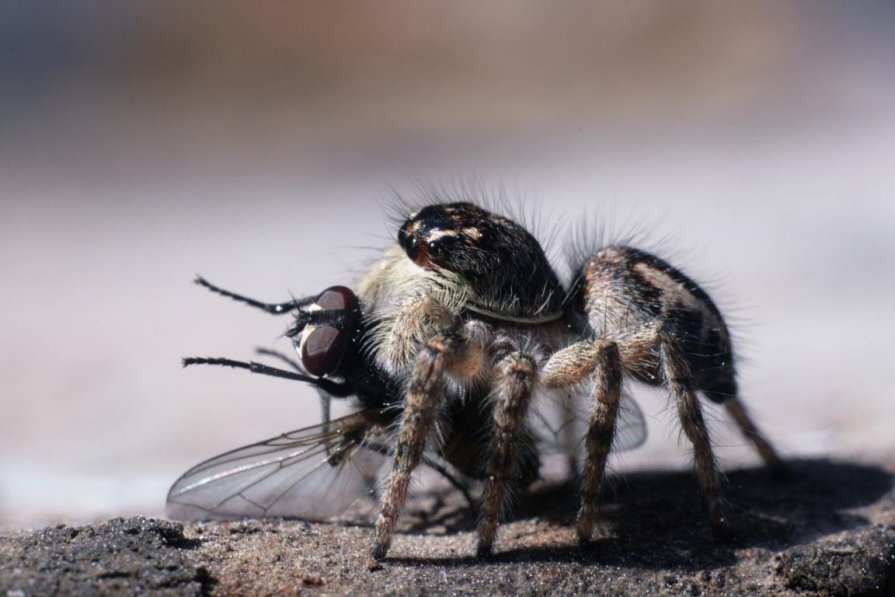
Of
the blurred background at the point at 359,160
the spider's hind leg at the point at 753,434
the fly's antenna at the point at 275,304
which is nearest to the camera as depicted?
the fly's antenna at the point at 275,304

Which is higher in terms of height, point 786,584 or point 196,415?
point 196,415

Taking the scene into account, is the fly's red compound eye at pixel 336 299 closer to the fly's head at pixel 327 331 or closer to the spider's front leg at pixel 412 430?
the fly's head at pixel 327 331

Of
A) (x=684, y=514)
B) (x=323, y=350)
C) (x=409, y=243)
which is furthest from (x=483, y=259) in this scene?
(x=684, y=514)

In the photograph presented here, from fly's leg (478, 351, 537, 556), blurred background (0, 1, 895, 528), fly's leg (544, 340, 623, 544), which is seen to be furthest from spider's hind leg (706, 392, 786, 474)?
blurred background (0, 1, 895, 528)

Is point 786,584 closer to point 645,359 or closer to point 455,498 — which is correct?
point 645,359

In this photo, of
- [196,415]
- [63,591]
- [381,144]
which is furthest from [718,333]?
[381,144]

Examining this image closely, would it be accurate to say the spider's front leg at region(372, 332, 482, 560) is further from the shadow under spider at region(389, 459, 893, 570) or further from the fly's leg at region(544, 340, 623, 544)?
the fly's leg at region(544, 340, 623, 544)

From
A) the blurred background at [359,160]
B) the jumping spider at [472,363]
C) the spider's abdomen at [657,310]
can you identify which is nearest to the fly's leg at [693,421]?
the jumping spider at [472,363]
